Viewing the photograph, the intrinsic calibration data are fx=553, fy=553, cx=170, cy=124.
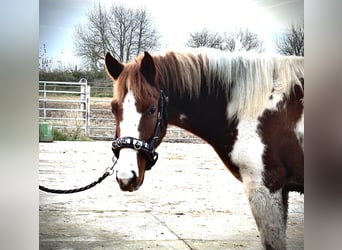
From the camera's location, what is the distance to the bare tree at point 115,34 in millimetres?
3061

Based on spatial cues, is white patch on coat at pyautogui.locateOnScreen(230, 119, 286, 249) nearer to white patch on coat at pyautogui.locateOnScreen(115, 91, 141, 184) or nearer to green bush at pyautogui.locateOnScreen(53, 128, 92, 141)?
white patch on coat at pyautogui.locateOnScreen(115, 91, 141, 184)

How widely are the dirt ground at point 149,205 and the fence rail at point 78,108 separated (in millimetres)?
86

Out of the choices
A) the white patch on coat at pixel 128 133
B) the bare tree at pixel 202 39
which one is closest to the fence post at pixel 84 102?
the white patch on coat at pixel 128 133

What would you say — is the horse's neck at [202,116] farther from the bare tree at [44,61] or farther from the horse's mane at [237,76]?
the bare tree at [44,61]

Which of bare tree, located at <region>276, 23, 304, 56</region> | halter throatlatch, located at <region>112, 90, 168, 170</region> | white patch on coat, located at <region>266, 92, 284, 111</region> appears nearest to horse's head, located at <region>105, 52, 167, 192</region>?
halter throatlatch, located at <region>112, 90, 168, 170</region>

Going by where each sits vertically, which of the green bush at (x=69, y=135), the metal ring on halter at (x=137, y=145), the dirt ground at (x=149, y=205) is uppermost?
the green bush at (x=69, y=135)

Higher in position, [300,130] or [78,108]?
[78,108]

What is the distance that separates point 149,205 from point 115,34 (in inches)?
38.4

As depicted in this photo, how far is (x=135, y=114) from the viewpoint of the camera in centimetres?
300

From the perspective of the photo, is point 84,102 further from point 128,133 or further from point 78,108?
point 128,133

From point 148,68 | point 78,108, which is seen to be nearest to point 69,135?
point 78,108
